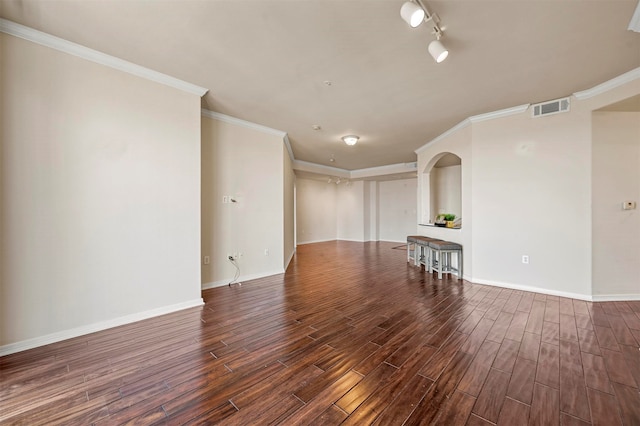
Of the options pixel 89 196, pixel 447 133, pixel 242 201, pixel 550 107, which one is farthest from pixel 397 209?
pixel 89 196

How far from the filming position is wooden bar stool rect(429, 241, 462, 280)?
4.31 m

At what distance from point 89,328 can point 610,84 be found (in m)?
6.58

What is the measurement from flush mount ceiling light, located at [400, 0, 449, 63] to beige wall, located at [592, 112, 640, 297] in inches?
116

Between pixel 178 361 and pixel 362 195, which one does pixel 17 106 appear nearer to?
pixel 178 361

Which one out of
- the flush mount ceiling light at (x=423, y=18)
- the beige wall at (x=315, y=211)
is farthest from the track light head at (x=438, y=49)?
the beige wall at (x=315, y=211)

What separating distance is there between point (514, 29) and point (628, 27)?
0.95 meters

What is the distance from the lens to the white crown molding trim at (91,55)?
6.77ft

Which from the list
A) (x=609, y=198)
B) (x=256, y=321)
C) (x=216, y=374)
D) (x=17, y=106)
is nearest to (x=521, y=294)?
(x=609, y=198)

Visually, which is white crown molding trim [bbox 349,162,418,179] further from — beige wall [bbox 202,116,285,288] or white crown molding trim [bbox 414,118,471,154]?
beige wall [bbox 202,116,285,288]

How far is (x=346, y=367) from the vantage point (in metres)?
1.85

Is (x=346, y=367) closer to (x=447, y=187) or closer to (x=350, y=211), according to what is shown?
(x=447, y=187)

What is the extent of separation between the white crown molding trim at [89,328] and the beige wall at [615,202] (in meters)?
5.44

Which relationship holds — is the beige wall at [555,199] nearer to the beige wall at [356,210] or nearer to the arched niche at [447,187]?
Answer: the arched niche at [447,187]

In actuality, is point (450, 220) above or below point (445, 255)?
above
